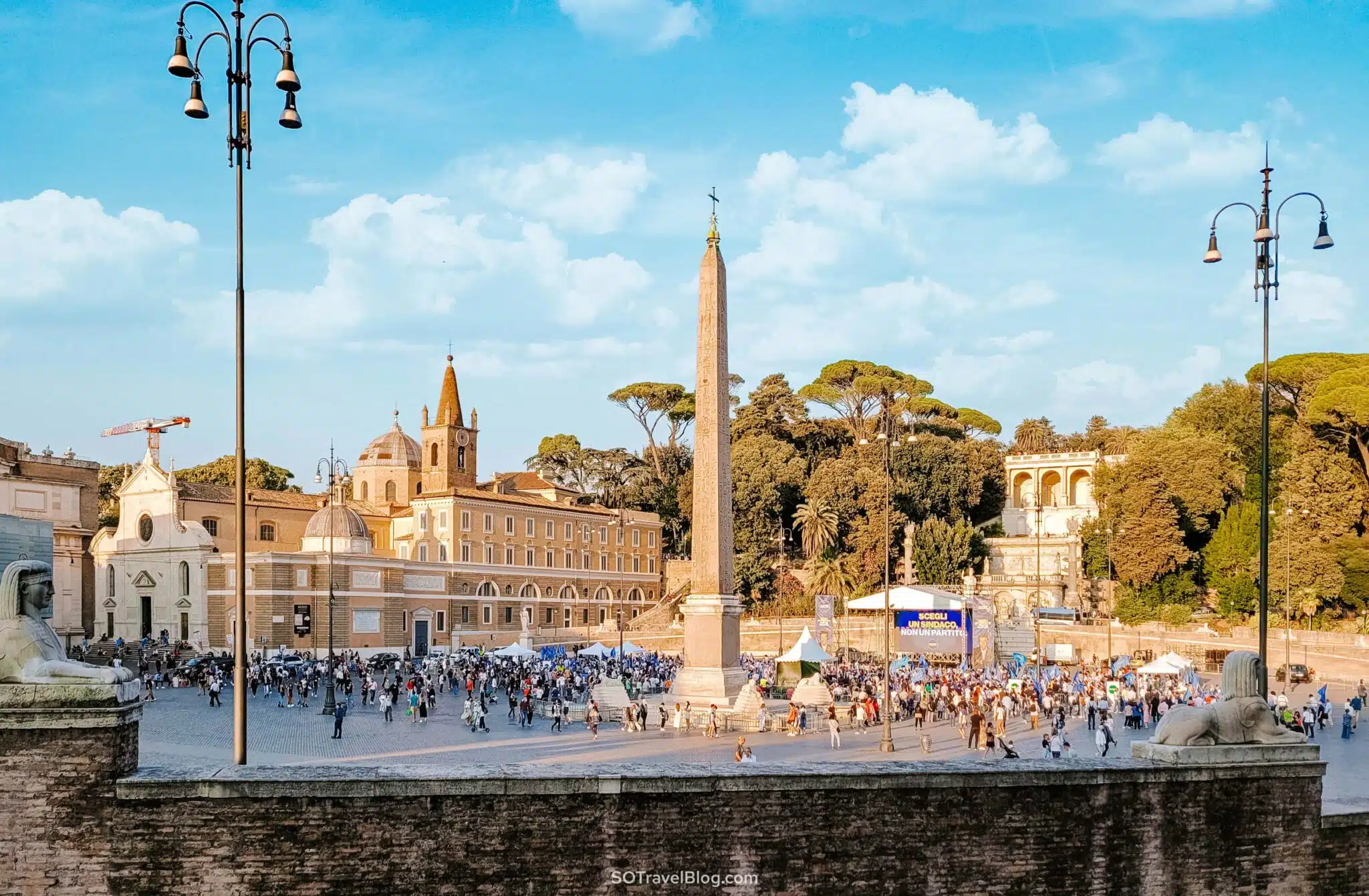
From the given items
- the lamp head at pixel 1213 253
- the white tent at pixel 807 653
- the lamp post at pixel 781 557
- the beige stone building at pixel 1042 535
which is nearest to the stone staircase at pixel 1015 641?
the beige stone building at pixel 1042 535

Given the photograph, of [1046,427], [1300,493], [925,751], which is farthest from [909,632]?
[1046,427]

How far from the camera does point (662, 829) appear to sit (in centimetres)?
830

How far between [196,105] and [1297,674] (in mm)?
47311

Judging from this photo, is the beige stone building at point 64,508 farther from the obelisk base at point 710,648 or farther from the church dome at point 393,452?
the obelisk base at point 710,648

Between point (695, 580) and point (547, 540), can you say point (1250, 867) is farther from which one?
point (547, 540)

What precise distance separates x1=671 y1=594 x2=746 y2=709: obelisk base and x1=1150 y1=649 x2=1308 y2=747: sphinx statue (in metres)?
22.1

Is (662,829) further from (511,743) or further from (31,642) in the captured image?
(511,743)

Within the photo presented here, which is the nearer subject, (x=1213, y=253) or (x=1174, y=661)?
(x=1213, y=253)

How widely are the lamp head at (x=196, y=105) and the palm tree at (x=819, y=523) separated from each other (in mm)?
65890

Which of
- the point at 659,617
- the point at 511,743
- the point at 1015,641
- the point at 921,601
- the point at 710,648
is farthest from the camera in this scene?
the point at 659,617

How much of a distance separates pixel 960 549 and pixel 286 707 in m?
47.7

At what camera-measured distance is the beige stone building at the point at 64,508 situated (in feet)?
200

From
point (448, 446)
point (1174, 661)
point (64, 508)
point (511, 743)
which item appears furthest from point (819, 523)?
point (511, 743)

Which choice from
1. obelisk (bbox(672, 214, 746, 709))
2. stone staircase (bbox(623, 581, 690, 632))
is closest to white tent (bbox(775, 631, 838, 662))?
obelisk (bbox(672, 214, 746, 709))
